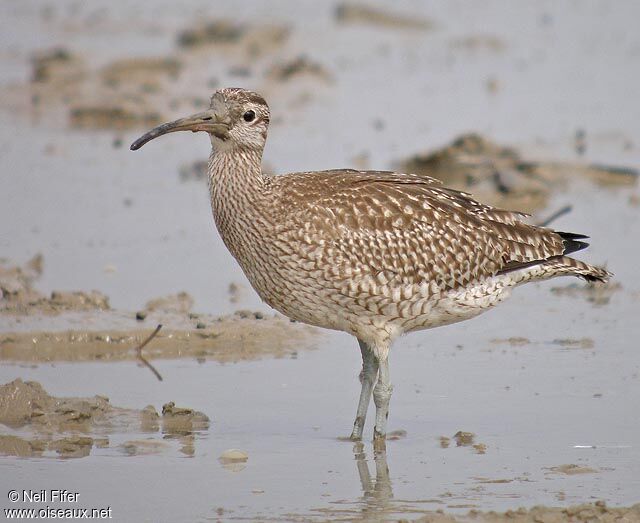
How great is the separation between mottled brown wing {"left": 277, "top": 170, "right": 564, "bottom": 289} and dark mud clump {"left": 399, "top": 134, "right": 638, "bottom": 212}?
16.9 feet

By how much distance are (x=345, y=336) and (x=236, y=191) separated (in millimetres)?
2874

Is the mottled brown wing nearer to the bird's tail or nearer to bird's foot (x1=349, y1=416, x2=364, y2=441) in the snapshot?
the bird's tail

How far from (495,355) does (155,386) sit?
8.78 feet

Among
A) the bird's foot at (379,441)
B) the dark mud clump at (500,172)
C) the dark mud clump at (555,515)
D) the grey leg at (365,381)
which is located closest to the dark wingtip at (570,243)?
the grey leg at (365,381)

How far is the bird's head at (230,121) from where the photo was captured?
10078mm

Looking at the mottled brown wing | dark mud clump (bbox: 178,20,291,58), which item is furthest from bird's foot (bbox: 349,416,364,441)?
dark mud clump (bbox: 178,20,291,58)

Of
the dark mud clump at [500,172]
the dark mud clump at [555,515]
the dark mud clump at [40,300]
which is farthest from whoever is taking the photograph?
the dark mud clump at [500,172]

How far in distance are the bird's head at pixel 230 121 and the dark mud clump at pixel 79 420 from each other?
1.83m

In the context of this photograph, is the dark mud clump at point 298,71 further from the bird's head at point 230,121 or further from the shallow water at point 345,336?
the bird's head at point 230,121

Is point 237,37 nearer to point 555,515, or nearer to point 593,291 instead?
point 593,291

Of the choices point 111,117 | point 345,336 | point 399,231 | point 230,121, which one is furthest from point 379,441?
point 111,117

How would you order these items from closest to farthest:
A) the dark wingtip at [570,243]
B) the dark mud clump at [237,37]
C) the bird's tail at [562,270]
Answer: the bird's tail at [562,270], the dark wingtip at [570,243], the dark mud clump at [237,37]

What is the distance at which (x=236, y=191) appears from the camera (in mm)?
10094

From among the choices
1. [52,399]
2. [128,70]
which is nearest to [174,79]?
[128,70]
